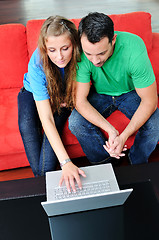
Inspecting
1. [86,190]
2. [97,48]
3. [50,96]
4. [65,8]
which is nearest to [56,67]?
[50,96]

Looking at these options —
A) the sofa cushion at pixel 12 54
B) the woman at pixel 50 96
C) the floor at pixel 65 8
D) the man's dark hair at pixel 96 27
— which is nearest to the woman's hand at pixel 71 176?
the woman at pixel 50 96

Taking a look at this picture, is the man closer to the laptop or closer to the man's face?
the man's face

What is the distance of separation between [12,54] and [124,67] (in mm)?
766

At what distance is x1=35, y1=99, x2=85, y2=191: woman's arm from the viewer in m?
1.10

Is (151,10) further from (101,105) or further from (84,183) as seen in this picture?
(84,183)

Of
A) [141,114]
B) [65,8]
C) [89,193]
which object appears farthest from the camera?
[65,8]

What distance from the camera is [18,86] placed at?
1.85 meters

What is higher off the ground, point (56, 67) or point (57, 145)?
point (56, 67)

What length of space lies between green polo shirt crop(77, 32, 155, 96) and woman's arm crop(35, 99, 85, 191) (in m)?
0.24

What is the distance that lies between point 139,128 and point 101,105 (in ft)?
0.85

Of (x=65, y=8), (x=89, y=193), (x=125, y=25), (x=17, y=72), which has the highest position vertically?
(x=65, y=8)

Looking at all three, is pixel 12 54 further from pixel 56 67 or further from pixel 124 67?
pixel 124 67

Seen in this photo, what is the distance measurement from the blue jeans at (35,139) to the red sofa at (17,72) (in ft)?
0.26

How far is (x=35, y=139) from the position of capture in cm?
148
